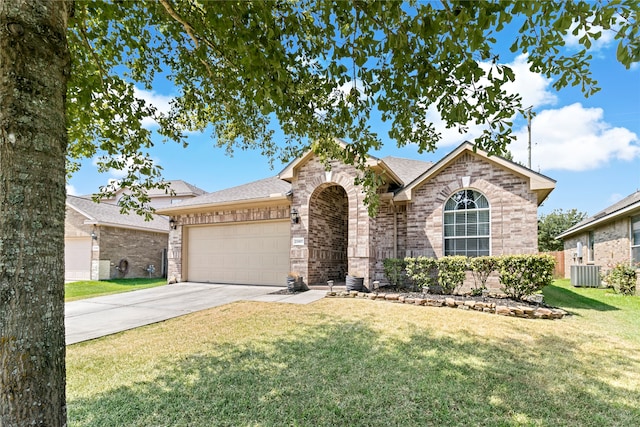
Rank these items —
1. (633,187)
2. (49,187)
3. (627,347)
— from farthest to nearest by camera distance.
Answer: (633,187) < (627,347) < (49,187)

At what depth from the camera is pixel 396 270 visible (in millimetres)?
10148

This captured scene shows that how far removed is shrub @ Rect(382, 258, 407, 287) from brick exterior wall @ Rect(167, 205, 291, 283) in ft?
13.1

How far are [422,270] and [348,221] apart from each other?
10.1 ft

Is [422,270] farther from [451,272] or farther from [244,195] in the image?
[244,195]

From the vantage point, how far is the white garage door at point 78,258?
1675 centimetres

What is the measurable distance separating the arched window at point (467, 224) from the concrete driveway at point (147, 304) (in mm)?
4599

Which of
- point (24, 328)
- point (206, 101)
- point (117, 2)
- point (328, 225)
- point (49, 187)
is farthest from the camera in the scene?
point (328, 225)

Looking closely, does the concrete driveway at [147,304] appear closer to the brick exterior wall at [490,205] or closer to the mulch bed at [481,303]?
the mulch bed at [481,303]

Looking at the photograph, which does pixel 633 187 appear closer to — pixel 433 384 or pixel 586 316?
pixel 586 316

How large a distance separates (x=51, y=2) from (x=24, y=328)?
6.67 ft

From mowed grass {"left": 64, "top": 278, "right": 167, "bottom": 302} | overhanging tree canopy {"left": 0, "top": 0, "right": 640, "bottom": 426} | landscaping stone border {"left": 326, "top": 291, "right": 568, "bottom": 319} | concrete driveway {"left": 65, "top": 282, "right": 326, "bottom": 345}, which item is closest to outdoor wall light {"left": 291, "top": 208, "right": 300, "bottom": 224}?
concrete driveway {"left": 65, "top": 282, "right": 326, "bottom": 345}

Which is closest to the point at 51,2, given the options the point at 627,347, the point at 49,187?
the point at 49,187

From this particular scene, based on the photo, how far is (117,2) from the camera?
145 inches

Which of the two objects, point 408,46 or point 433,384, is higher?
point 408,46
